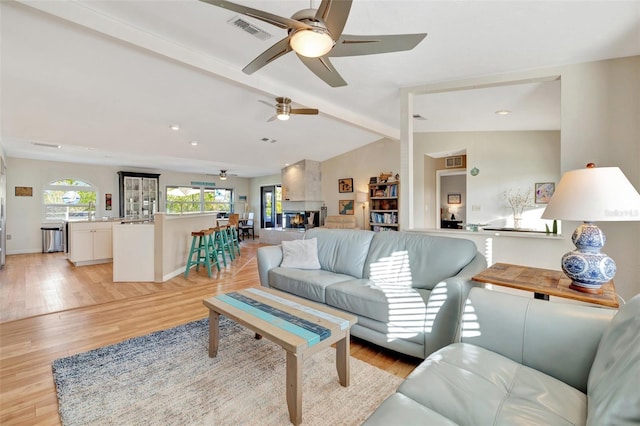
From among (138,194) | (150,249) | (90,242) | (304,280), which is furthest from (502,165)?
(138,194)

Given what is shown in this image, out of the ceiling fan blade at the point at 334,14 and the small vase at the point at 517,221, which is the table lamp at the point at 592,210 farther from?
the small vase at the point at 517,221

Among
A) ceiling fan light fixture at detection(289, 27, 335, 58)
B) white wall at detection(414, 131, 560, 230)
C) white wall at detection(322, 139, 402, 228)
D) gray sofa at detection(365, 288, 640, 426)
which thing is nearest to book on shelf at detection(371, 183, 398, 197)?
white wall at detection(322, 139, 402, 228)

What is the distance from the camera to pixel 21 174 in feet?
23.1

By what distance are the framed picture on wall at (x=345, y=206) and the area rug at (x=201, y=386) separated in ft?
19.0

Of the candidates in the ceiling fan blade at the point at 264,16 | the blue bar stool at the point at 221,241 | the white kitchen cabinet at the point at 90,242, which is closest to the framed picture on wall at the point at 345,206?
the blue bar stool at the point at 221,241

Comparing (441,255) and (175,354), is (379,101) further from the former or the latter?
Answer: (175,354)

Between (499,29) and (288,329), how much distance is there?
9.30 ft

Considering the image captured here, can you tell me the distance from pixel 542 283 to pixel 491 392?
1.06 m

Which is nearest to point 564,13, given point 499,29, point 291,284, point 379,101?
point 499,29

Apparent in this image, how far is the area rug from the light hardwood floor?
0.15 meters

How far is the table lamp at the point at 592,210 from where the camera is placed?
5.11 ft

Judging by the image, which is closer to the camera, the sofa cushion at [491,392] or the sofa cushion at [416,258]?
the sofa cushion at [491,392]

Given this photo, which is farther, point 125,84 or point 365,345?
point 125,84

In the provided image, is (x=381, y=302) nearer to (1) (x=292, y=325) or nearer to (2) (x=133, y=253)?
(1) (x=292, y=325)
